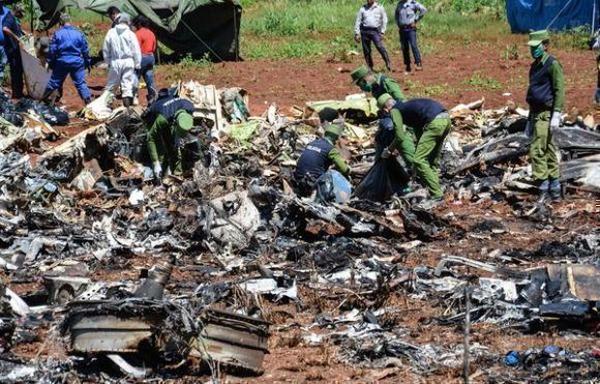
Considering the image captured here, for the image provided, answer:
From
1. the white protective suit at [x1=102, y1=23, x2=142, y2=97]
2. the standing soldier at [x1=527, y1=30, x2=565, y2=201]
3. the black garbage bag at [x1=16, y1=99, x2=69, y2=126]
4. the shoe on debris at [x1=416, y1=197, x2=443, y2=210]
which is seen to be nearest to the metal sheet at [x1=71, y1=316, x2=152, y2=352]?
the shoe on debris at [x1=416, y1=197, x2=443, y2=210]

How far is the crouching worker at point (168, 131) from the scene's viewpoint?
12312mm

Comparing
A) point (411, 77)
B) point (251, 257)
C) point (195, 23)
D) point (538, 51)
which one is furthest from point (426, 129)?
point (195, 23)

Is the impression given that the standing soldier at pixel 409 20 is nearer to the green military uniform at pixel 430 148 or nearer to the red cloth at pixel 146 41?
the red cloth at pixel 146 41

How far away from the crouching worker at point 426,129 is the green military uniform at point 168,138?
2.31 meters

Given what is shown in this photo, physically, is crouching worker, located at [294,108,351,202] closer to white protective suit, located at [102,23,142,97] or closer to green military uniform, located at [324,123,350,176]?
green military uniform, located at [324,123,350,176]

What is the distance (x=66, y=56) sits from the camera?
15734mm

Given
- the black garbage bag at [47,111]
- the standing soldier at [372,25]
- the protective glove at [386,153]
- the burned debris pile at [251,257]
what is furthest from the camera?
the standing soldier at [372,25]

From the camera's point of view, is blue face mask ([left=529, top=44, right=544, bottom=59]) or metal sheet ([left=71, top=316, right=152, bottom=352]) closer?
metal sheet ([left=71, top=316, right=152, bottom=352])

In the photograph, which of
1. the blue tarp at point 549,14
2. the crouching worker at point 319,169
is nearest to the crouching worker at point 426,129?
the crouching worker at point 319,169

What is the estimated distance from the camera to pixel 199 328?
629 centimetres

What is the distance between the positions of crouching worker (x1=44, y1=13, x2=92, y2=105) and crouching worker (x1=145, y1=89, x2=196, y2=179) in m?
3.34

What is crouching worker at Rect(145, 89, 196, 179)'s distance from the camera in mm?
12312

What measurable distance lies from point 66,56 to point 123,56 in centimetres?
87

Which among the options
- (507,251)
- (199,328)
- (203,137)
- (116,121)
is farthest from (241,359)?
(116,121)
